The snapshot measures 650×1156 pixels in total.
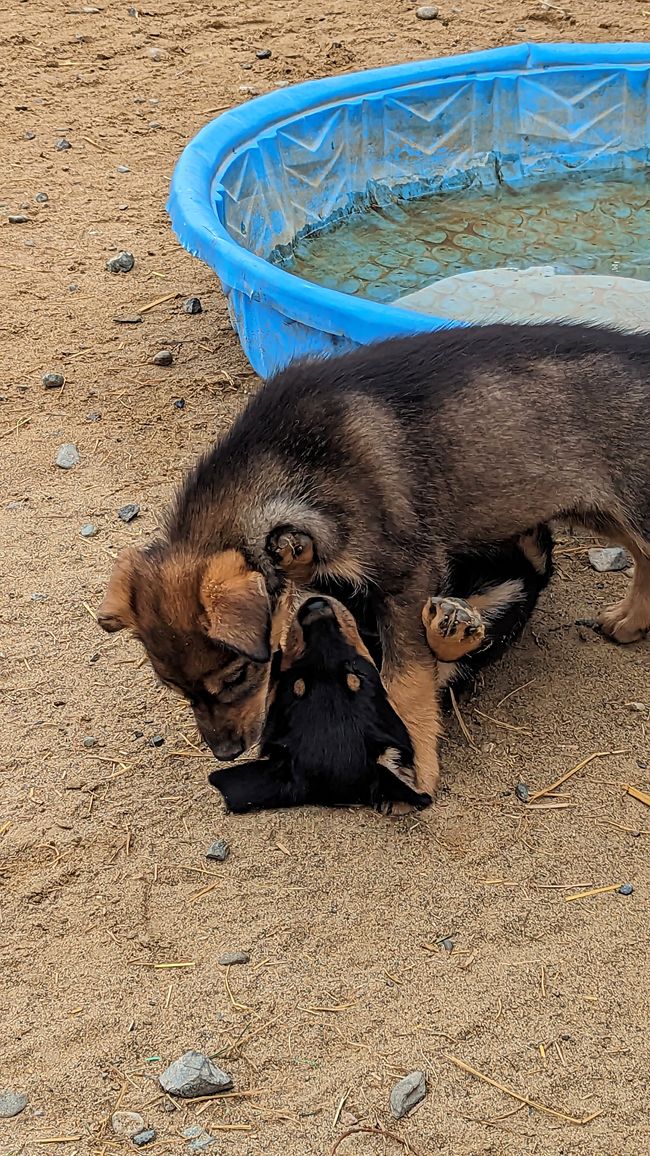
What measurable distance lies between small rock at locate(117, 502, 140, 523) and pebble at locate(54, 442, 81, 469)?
481 millimetres

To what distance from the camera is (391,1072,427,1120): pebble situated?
10.6 feet

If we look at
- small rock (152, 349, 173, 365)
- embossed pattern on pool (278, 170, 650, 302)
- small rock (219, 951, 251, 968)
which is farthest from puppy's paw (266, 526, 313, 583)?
embossed pattern on pool (278, 170, 650, 302)

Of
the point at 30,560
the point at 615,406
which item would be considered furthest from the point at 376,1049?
the point at 30,560

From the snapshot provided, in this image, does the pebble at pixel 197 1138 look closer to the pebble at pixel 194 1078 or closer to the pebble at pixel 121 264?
the pebble at pixel 194 1078

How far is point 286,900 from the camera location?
388 cm

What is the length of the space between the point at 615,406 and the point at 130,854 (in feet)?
7.15

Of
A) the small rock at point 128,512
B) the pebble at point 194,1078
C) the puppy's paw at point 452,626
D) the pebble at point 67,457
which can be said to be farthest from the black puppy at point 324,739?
the pebble at point 67,457

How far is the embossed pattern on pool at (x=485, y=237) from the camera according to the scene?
22.8 ft

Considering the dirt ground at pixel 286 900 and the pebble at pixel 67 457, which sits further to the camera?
the pebble at pixel 67 457

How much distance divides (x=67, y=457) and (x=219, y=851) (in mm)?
2558

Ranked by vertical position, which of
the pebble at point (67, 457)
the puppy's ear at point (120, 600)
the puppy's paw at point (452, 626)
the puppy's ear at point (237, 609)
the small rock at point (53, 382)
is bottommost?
the pebble at point (67, 457)

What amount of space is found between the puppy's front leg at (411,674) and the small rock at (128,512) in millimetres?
1681

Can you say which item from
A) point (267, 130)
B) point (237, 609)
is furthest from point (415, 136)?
point (237, 609)

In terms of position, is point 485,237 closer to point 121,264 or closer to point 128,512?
point 121,264
